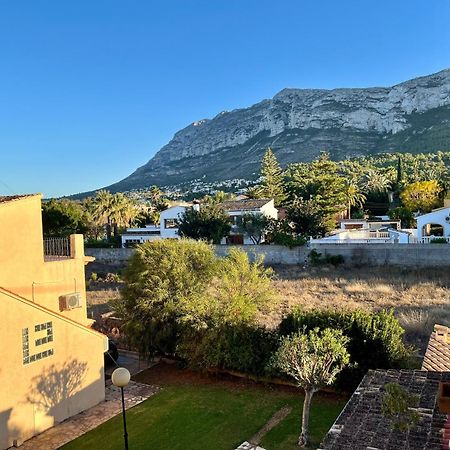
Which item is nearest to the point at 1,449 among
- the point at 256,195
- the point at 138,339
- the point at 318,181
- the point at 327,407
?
the point at 138,339

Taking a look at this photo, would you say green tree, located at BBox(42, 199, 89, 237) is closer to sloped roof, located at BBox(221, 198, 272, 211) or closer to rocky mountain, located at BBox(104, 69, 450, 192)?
sloped roof, located at BBox(221, 198, 272, 211)

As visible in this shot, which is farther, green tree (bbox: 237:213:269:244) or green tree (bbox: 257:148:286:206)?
green tree (bbox: 257:148:286:206)

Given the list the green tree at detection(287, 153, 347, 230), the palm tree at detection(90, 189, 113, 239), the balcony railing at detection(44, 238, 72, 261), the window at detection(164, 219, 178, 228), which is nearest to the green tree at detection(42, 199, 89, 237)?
the palm tree at detection(90, 189, 113, 239)

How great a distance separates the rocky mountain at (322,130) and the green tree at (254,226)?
2513 inches

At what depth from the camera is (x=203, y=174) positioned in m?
142

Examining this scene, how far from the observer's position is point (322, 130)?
428ft

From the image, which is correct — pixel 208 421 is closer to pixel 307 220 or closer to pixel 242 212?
pixel 307 220

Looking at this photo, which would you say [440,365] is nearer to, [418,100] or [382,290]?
[382,290]

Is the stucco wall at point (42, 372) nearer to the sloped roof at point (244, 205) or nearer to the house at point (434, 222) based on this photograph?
the house at point (434, 222)

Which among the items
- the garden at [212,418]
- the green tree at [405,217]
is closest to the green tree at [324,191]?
the green tree at [405,217]

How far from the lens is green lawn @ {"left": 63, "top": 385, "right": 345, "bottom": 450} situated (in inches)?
448

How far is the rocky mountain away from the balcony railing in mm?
92830

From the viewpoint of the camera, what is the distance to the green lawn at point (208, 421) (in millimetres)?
11375

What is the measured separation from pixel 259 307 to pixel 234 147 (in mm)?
148751
